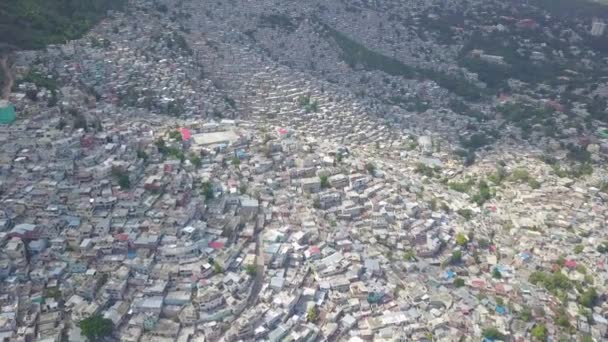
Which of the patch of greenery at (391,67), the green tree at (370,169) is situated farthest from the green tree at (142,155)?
the patch of greenery at (391,67)

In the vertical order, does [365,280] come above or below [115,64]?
below

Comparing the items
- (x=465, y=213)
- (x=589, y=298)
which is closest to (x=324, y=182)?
(x=465, y=213)

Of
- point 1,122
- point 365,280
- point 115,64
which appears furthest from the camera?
point 115,64

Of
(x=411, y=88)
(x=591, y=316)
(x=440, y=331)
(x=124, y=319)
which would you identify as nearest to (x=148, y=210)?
(x=124, y=319)

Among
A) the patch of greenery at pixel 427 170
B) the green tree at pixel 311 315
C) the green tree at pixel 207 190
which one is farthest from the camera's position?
the patch of greenery at pixel 427 170

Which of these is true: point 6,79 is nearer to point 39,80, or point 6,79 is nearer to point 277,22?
point 39,80

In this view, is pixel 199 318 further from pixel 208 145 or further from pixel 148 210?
pixel 208 145

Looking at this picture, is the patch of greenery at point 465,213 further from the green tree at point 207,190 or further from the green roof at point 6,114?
the green roof at point 6,114
